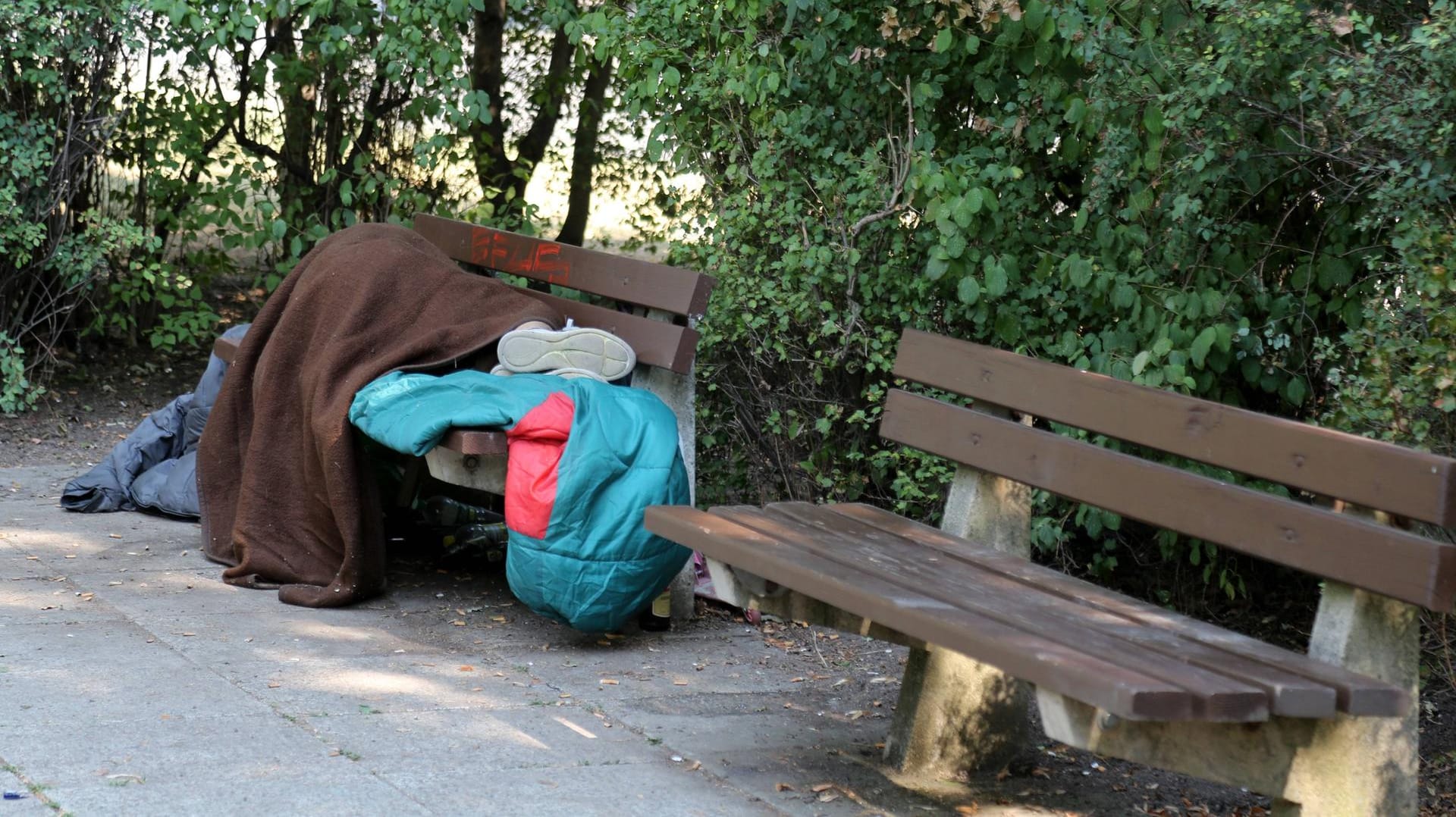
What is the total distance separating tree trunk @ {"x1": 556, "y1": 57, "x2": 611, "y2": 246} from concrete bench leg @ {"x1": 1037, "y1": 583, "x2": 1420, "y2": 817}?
20.8 ft

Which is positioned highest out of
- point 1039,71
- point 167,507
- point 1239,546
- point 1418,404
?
point 1039,71

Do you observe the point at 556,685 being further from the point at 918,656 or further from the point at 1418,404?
the point at 1418,404

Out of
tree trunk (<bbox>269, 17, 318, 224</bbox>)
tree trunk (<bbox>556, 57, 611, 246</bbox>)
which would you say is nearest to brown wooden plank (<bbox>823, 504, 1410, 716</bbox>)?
tree trunk (<bbox>269, 17, 318, 224</bbox>)

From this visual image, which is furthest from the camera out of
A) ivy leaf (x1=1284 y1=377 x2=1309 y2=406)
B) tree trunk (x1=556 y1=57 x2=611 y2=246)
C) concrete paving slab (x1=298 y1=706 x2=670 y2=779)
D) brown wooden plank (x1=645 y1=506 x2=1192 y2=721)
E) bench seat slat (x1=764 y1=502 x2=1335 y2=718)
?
tree trunk (x1=556 y1=57 x2=611 y2=246)

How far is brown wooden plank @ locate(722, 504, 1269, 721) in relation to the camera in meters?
2.50

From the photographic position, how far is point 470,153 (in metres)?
7.61

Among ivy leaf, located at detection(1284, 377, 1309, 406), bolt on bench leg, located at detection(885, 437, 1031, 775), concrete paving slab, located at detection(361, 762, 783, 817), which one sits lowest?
concrete paving slab, located at detection(361, 762, 783, 817)

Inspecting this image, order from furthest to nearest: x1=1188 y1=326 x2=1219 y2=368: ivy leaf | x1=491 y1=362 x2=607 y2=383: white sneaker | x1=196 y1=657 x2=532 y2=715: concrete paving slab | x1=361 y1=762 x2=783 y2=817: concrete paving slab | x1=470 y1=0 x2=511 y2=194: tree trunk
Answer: x1=470 y1=0 x2=511 y2=194: tree trunk, x1=491 y1=362 x2=607 y2=383: white sneaker, x1=1188 y1=326 x2=1219 y2=368: ivy leaf, x1=196 y1=657 x2=532 y2=715: concrete paving slab, x1=361 y1=762 x2=783 y2=817: concrete paving slab

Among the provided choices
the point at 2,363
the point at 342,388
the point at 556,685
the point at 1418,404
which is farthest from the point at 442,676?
the point at 2,363

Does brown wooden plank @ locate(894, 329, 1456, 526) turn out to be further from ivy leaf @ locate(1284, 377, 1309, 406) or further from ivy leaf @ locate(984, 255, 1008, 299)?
ivy leaf @ locate(1284, 377, 1309, 406)

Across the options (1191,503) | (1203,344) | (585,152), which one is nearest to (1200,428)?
(1191,503)

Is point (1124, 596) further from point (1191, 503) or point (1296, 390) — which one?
point (1296, 390)

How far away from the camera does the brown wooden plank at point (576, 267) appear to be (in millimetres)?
4578

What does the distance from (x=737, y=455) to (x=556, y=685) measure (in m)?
1.97
